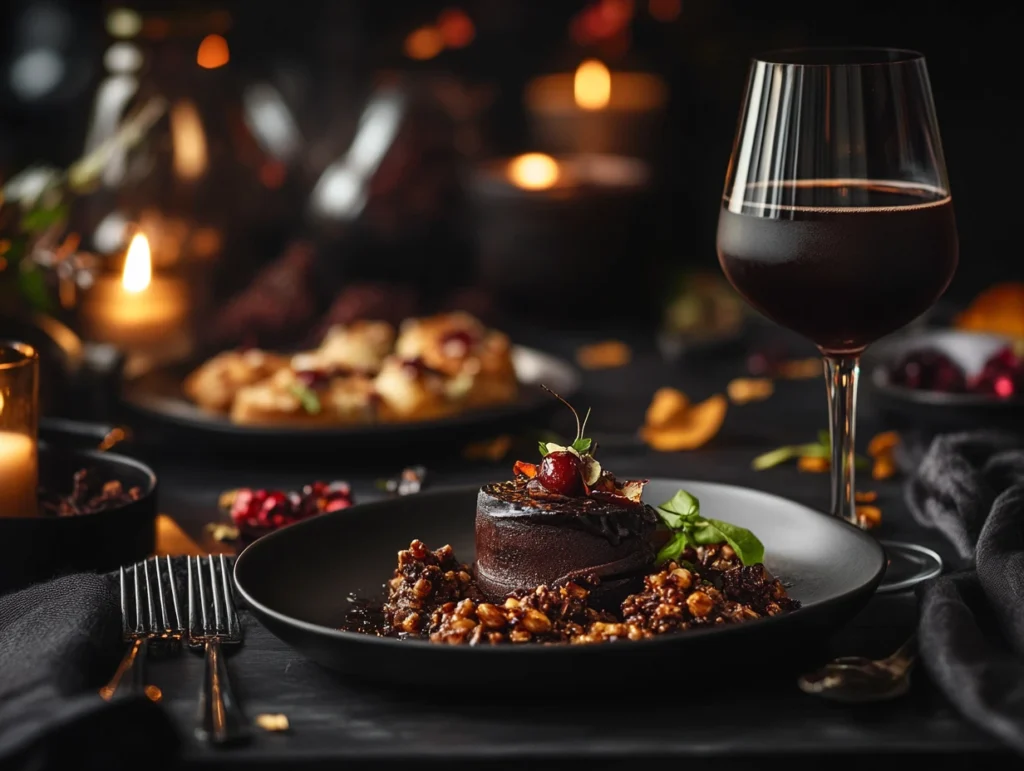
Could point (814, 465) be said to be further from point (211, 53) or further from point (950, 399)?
point (211, 53)

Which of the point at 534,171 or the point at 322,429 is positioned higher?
the point at 534,171

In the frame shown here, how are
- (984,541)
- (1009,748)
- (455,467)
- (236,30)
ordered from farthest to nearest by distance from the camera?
(236,30) < (455,467) < (984,541) < (1009,748)

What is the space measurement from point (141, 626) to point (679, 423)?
124cm

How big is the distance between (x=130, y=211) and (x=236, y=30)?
1565 millimetres

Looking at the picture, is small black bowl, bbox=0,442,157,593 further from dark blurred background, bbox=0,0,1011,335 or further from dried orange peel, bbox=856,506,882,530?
dark blurred background, bbox=0,0,1011,335

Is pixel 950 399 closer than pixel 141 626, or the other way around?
pixel 141 626

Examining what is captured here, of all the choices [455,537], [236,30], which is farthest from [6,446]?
[236,30]

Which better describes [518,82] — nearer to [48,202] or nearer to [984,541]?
[48,202]

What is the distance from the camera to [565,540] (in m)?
1.40

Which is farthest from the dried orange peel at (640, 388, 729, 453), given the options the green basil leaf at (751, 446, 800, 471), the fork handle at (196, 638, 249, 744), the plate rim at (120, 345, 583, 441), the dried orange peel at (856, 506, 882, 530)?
the fork handle at (196, 638, 249, 744)

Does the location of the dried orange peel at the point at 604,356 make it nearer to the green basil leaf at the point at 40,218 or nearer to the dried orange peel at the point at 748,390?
the dried orange peel at the point at 748,390

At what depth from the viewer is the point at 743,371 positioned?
9.52 feet

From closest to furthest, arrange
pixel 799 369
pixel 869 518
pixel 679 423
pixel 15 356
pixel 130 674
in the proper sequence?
pixel 130 674, pixel 15 356, pixel 869 518, pixel 679 423, pixel 799 369

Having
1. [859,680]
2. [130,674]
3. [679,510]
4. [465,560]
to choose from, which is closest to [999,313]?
[679,510]
